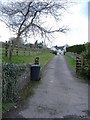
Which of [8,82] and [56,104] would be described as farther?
[56,104]

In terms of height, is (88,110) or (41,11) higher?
(41,11)

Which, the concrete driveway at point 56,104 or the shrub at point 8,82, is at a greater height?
the shrub at point 8,82

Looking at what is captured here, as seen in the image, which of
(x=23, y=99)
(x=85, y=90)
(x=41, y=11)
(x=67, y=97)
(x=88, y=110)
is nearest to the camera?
(x=88, y=110)

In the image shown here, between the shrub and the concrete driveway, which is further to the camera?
the shrub

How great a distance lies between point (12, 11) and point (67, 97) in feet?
35.6

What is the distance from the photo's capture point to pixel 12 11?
65.3 feet

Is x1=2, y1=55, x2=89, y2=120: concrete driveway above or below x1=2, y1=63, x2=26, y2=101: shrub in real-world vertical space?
below

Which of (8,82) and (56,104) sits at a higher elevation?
(8,82)

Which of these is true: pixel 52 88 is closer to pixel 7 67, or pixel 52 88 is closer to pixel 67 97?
pixel 67 97

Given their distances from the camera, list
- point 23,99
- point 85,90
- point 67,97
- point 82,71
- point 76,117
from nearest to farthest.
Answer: point 76,117 → point 23,99 → point 67,97 → point 85,90 → point 82,71

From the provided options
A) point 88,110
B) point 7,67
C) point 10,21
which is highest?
point 10,21

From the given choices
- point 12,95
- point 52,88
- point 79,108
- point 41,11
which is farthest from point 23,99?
point 41,11

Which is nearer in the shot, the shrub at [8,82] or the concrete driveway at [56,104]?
the concrete driveway at [56,104]

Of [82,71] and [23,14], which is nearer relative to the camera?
[82,71]
